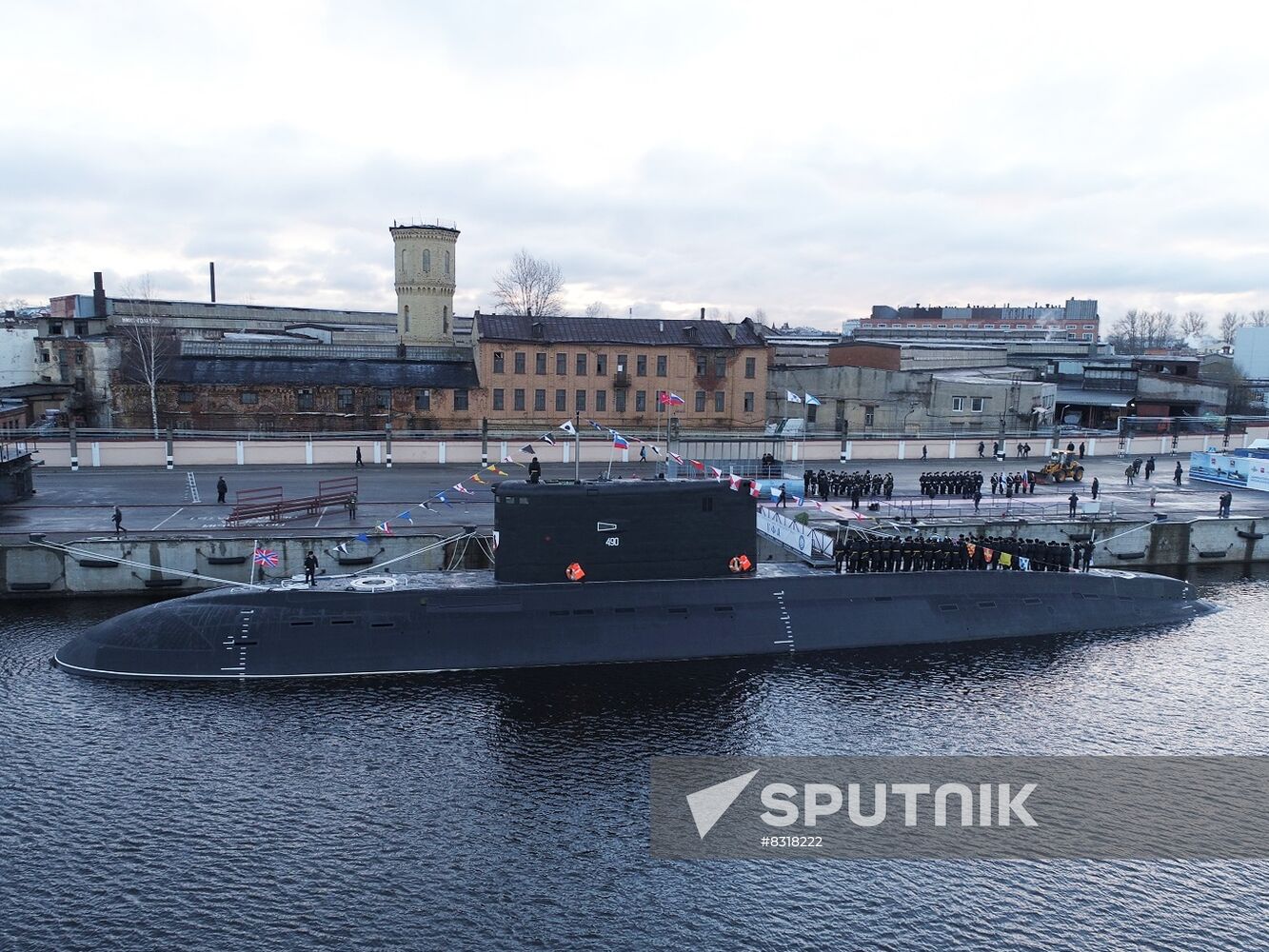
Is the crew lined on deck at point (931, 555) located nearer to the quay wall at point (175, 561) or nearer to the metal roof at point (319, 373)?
the quay wall at point (175, 561)

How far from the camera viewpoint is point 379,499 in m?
42.8

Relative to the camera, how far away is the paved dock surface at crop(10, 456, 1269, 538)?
37469 mm

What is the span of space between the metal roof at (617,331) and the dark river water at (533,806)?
1566 inches

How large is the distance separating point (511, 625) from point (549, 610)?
1.17 metres

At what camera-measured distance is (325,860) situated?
17.5m

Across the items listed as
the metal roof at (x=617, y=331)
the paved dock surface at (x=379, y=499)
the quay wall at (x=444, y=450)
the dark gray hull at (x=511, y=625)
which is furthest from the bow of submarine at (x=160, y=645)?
the metal roof at (x=617, y=331)

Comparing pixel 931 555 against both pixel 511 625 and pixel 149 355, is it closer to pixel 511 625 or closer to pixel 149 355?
pixel 511 625

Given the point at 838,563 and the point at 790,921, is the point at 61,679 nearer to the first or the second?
the point at 790,921

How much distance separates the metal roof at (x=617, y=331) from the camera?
64.4 m

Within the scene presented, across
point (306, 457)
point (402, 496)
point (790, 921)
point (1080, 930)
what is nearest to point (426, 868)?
point (790, 921)

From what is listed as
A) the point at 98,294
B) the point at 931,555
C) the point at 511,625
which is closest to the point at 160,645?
the point at 511,625

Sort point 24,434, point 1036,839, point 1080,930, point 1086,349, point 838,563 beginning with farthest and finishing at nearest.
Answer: point 1086,349
point 24,434
point 838,563
point 1036,839
point 1080,930

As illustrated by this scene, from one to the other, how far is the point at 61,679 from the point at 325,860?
42.1ft

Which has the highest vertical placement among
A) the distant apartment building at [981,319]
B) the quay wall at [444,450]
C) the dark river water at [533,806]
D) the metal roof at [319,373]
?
the distant apartment building at [981,319]
